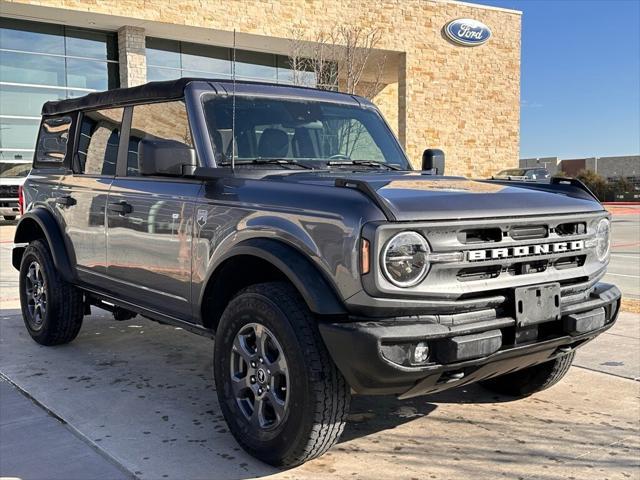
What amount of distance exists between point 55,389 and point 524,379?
3091 millimetres

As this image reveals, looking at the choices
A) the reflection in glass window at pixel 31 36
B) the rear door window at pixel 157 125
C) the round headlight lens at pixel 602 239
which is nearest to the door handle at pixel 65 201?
the rear door window at pixel 157 125

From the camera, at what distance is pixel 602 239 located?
3658 mm

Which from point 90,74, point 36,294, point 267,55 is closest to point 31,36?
point 90,74

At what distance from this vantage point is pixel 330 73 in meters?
20.9

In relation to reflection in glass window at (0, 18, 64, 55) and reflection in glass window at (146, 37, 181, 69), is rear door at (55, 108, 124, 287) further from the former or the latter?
reflection in glass window at (146, 37, 181, 69)

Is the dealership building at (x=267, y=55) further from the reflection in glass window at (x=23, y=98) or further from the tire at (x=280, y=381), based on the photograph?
the tire at (x=280, y=381)

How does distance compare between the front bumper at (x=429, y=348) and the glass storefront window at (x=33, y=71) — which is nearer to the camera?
the front bumper at (x=429, y=348)

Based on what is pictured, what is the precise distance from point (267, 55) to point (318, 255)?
1056 inches

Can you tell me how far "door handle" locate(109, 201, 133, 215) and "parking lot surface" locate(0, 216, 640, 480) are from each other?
1.19 m

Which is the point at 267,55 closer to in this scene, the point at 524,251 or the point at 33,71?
the point at 33,71

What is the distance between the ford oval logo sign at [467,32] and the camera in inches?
1168

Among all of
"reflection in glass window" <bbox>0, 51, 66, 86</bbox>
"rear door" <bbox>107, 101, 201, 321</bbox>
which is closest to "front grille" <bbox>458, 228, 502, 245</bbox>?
"rear door" <bbox>107, 101, 201, 321</bbox>

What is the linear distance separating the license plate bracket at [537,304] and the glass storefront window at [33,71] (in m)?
22.2

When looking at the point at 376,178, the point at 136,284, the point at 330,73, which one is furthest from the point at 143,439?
the point at 330,73
